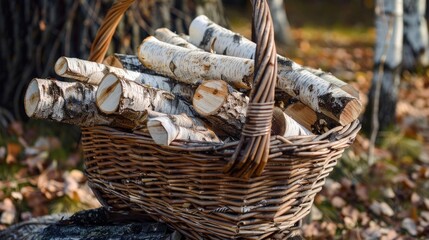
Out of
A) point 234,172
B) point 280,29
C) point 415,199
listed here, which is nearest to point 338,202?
point 415,199

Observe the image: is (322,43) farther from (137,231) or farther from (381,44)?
(137,231)

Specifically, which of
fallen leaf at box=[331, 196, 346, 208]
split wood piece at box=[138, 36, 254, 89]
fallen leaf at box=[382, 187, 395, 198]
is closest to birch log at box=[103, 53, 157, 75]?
split wood piece at box=[138, 36, 254, 89]

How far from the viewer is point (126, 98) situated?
2.13 m

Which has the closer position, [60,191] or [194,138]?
[194,138]

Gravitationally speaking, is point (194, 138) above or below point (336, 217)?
above

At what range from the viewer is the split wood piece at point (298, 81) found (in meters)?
2.22

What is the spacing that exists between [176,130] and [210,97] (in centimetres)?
21

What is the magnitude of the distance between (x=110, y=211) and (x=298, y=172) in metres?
0.74

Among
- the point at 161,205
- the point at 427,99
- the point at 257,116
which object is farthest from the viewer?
the point at 427,99

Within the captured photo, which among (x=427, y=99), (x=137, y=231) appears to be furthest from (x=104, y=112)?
(x=427, y=99)

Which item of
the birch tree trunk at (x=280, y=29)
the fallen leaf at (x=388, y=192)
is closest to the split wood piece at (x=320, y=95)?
the fallen leaf at (x=388, y=192)

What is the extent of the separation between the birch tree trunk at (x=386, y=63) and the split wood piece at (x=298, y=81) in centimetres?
164

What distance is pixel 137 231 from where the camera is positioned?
7.70 feet

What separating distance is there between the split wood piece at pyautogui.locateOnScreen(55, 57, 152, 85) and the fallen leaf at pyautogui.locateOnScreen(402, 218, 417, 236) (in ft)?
5.90
